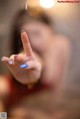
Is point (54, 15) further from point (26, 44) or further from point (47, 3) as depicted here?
point (26, 44)

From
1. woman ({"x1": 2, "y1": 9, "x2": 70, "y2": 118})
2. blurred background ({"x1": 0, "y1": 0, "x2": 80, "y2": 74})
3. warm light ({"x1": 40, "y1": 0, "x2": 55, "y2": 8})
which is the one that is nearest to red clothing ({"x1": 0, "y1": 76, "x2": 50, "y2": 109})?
woman ({"x1": 2, "y1": 9, "x2": 70, "y2": 118})

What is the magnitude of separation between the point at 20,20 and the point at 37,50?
16cm

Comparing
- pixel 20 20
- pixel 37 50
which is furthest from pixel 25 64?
pixel 20 20

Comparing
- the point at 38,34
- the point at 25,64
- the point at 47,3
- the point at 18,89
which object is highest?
the point at 47,3

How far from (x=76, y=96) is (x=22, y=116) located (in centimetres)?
26

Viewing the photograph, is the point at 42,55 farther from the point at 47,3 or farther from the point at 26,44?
the point at 47,3

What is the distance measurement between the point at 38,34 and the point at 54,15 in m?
0.11

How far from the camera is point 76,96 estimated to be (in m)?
1.02

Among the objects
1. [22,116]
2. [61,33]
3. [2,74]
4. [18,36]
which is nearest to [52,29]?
[61,33]

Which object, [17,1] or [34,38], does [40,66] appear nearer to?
[34,38]

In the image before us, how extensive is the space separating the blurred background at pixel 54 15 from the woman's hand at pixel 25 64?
0.05 m

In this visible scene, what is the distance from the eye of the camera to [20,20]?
3.34 feet

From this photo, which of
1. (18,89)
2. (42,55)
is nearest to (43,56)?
(42,55)

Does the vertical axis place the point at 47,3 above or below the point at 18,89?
above
